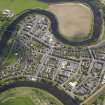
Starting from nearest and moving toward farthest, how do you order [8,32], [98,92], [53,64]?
[98,92], [53,64], [8,32]

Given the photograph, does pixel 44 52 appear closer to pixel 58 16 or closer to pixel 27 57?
pixel 27 57

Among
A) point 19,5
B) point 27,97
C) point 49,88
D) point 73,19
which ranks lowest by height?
point 27,97

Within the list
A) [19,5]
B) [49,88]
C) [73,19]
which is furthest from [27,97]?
[19,5]

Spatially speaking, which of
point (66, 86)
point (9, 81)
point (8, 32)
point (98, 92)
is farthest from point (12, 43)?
point (98, 92)

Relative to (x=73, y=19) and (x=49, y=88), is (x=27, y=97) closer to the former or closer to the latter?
(x=49, y=88)

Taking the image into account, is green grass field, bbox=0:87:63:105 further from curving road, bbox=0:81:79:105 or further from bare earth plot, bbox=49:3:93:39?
bare earth plot, bbox=49:3:93:39

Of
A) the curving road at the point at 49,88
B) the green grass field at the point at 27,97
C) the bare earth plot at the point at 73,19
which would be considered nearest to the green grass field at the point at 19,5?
the bare earth plot at the point at 73,19

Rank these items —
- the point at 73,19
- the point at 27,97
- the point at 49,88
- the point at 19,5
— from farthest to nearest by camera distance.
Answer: the point at 19,5, the point at 73,19, the point at 49,88, the point at 27,97

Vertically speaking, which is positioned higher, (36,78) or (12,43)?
(12,43)
